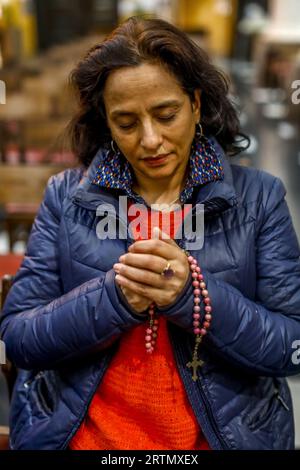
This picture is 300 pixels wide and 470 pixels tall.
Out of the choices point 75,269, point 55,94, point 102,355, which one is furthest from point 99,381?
point 55,94

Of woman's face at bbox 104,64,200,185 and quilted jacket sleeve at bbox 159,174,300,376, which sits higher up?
woman's face at bbox 104,64,200,185

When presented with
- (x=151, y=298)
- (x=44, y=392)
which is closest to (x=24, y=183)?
(x=44, y=392)

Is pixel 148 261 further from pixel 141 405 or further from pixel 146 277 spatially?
pixel 141 405

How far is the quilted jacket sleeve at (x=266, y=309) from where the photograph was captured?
1079 mm

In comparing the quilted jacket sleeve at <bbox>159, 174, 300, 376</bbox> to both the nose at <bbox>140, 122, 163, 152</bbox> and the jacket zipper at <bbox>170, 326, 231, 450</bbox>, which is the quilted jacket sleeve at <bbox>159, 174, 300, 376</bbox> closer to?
the jacket zipper at <bbox>170, 326, 231, 450</bbox>

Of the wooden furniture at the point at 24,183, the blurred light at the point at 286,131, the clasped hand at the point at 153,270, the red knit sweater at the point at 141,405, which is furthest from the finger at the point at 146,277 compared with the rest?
the blurred light at the point at 286,131

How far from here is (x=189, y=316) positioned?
1054 mm

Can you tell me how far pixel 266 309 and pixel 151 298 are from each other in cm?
28

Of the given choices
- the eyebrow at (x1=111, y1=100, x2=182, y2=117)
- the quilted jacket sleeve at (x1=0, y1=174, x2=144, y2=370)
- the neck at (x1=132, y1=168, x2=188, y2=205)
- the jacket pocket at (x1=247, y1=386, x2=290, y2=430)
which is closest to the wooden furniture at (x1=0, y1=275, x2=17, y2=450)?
the quilted jacket sleeve at (x1=0, y1=174, x2=144, y2=370)

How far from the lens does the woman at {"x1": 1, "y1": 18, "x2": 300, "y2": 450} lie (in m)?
1.10

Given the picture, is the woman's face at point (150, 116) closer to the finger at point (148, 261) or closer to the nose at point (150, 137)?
the nose at point (150, 137)

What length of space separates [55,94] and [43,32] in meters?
4.40

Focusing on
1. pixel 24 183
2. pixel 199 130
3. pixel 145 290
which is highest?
pixel 199 130

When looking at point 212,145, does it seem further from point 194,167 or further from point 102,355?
point 102,355
